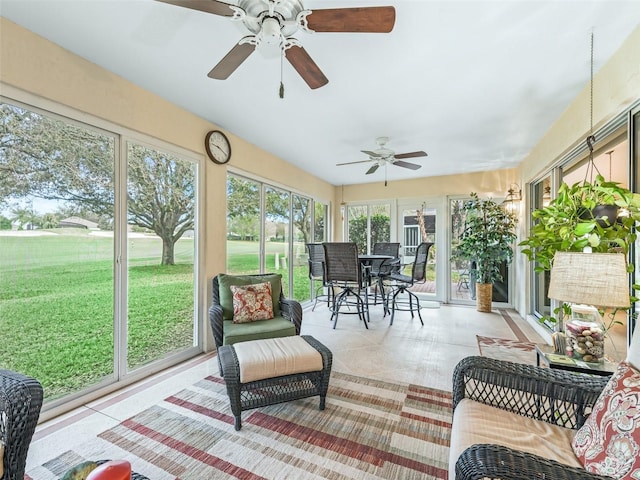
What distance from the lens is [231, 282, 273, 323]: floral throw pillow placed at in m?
2.86

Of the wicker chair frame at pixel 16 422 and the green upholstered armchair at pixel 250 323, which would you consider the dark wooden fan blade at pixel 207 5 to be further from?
the green upholstered armchair at pixel 250 323

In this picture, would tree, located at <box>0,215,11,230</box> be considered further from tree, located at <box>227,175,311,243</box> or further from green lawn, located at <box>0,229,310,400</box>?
tree, located at <box>227,175,311,243</box>

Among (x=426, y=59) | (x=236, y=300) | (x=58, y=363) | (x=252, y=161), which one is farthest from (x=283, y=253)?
(x=426, y=59)

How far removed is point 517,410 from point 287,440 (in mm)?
1272

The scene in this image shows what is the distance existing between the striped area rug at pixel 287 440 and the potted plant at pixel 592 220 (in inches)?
49.7

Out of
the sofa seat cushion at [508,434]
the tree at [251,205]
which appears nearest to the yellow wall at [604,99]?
the sofa seat cushion at [508,434]

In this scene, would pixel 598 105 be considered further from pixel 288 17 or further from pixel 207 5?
pixel 207 5

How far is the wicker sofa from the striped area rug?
0.49 metres

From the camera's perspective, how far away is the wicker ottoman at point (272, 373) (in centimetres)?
189

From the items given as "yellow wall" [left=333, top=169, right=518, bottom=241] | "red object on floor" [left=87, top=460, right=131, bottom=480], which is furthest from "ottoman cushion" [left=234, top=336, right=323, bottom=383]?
"yellow wall" [left=333, top=169, right=518, bottom=241]

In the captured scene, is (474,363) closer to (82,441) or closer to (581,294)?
(581,294)

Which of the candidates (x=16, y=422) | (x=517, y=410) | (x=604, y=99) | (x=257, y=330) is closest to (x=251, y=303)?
(x=257, y=330)

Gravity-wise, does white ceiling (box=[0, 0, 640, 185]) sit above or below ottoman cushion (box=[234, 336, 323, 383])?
above

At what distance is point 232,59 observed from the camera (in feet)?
5.65
